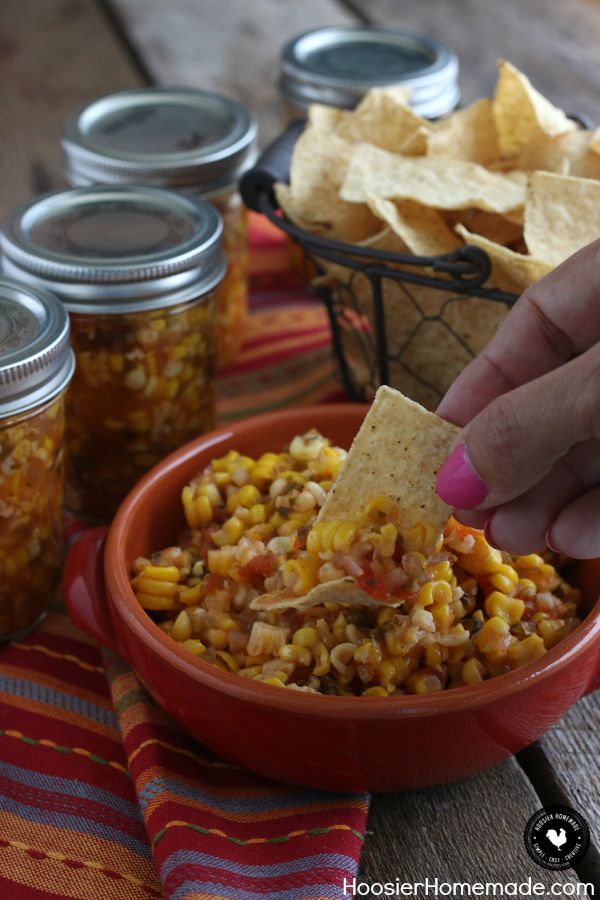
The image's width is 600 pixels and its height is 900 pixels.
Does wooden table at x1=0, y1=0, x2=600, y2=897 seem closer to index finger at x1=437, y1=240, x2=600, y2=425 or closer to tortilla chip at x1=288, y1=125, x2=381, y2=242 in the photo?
tortilla chip at x1=288, y1=125, x2=381, y2=242

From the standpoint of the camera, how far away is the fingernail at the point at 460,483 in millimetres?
1182

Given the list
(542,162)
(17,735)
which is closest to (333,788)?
(17,735)

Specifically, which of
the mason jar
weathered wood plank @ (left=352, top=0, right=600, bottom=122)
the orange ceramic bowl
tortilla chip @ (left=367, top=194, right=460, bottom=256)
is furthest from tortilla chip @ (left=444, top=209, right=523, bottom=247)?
weathered wood plank @ (left=352, top=0, right=600, bottom=122)

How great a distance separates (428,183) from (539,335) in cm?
57

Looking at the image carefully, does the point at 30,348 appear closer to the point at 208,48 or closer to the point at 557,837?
the point at 557,837

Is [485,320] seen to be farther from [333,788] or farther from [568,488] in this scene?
[333,788]

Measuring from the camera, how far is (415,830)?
1.31 metres

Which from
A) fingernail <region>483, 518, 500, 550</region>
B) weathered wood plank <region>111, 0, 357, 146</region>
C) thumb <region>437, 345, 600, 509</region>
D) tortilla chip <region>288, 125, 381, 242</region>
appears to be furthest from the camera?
weathered wood plank <region>111, 0, 357, 146</region>

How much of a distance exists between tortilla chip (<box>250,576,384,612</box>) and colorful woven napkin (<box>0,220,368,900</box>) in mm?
229

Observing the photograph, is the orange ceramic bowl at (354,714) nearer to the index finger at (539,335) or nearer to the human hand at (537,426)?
the human hand at (537,426)

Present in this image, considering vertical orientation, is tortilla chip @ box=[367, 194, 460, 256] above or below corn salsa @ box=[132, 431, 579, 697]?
above

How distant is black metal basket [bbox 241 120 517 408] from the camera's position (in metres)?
1.68

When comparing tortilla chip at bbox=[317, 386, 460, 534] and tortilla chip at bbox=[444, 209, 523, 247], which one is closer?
tortilla chip at bbox=[317, 386, 460, 534]

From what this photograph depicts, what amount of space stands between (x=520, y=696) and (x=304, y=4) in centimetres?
330
